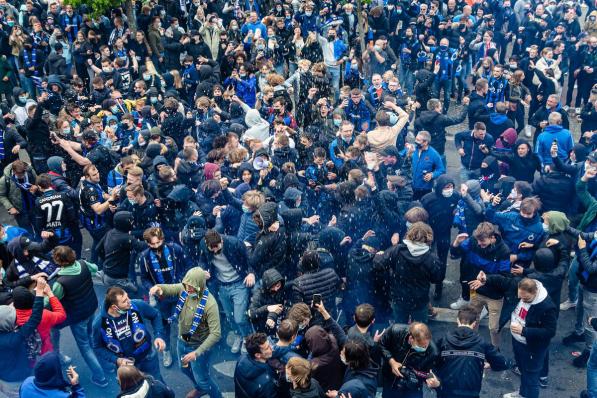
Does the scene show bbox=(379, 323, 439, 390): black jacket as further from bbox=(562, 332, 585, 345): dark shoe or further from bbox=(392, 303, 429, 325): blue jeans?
bbox=(562, 332, 585, 345): dark shoe

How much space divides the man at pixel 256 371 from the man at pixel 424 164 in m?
4.32

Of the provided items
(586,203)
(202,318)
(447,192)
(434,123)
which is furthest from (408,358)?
(434,123)

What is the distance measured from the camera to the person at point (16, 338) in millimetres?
5523

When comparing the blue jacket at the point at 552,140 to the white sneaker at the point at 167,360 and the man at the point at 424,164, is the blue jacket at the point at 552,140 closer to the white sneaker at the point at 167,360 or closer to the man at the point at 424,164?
the man at the point at 424,164

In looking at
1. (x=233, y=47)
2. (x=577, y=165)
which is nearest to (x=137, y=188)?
(x=577, y=165)

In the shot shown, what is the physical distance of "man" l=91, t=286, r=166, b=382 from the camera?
5.51 metres

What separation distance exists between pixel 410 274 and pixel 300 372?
6.99 feet

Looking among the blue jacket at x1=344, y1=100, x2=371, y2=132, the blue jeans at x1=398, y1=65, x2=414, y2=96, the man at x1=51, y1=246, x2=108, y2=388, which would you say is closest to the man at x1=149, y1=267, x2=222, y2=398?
the man at x1=51, y1=246, x2=108, y2=388

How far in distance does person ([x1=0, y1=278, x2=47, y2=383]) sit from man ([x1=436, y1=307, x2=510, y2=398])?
3.69 metres

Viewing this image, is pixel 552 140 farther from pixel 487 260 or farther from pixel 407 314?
pixel 407 314

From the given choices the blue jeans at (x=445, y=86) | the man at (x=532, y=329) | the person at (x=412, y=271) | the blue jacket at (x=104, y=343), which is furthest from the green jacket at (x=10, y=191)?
the blue jeans at (x=445, y=86)

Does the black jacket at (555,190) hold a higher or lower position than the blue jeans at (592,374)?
higher

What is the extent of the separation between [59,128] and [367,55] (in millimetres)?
6706

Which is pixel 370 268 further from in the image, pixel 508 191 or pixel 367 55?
pixel 367 55
